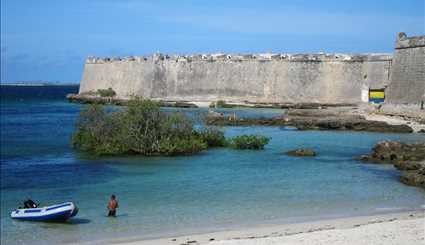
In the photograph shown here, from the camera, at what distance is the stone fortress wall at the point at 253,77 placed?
47562mm

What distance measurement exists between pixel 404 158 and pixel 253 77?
33.4 m

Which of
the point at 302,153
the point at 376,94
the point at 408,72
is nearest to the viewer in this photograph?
the point at 302,153

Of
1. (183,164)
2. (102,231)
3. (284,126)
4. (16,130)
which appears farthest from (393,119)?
(102,231)

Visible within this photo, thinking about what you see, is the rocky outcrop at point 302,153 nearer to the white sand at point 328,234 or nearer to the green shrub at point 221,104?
the white sand at point 328,234

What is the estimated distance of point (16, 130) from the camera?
3456cm

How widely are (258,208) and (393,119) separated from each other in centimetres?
1929

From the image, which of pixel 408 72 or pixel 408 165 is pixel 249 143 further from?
pixel 408 72

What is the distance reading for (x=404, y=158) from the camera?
1864 cm

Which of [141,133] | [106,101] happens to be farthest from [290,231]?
[106,101]

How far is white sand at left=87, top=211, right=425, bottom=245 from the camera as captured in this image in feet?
29.8

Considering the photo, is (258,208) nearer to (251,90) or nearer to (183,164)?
(183,164)

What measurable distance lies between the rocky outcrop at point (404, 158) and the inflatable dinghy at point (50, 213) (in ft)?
24.2

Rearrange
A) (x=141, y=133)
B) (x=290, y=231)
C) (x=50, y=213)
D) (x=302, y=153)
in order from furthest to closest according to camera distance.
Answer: (x=141, y=133), (x=302, y=153), (x=50, y=213), (x=290, y=231)

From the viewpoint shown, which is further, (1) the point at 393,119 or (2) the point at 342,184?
(1) the point at 393,119
